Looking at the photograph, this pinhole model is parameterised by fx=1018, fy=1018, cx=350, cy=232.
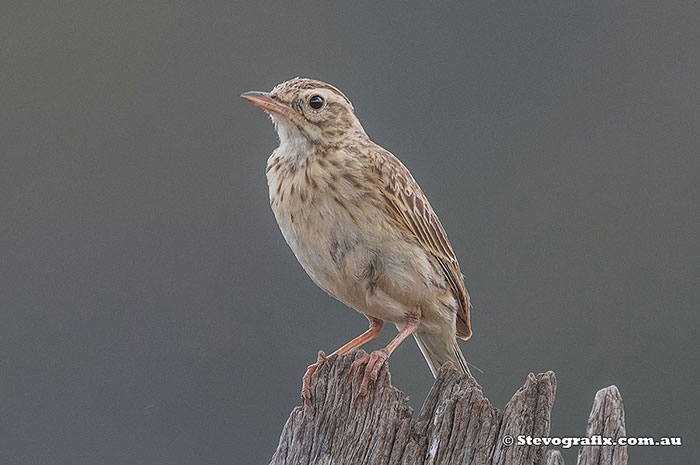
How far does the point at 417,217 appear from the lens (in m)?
6.64

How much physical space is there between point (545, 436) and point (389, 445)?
2.56 feet

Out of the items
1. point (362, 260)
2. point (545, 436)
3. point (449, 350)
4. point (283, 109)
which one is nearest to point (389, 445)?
point (545, 436)

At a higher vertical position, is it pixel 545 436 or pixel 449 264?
pixel 449 264

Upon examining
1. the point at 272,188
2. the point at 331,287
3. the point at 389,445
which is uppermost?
the point at 272,188

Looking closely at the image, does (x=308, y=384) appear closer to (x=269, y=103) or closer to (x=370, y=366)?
(x=370, y=366)

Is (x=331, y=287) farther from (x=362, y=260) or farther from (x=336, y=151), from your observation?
(x=336, y=151)

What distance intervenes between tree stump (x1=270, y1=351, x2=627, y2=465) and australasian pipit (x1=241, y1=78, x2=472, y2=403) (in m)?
0.69

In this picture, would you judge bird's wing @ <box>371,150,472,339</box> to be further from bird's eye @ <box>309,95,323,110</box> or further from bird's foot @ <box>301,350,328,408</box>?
bird's foot @ <box>301,350,328,408</box>

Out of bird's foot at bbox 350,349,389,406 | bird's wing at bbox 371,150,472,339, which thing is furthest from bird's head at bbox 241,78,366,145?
bird's foot at bbox 350,349,389,406

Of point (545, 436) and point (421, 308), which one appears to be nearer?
point (545, 436)

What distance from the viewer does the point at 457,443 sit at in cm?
494

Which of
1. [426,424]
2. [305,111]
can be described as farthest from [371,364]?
[305,111]

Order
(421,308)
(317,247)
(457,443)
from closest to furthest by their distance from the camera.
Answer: (457,443) → (317,247) → (421,308)

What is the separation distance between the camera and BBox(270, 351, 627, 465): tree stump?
481 cm
